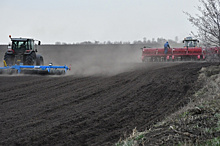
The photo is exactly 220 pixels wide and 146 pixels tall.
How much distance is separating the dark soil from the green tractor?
18.1 ft

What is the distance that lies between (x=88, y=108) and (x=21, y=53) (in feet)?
41.7

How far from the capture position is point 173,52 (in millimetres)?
29141

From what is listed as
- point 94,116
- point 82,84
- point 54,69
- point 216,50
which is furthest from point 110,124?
point 54,69

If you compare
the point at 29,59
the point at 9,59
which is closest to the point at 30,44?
the point at 29,59

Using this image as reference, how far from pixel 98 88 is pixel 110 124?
5176 mm

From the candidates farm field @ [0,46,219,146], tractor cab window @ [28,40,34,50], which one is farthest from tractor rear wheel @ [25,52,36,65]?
farm field @ [0,46,219,146]

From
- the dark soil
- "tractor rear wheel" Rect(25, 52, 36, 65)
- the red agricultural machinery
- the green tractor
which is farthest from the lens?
the red agricultural machinery

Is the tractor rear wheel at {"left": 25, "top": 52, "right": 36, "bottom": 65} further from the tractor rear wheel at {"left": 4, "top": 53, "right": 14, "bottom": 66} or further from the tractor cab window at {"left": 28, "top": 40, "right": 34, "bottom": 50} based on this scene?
the tractor rear wheel at {"left": 4, "top": 53, "right": 14, "bottom": 66}

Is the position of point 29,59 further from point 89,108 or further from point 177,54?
point 177,54

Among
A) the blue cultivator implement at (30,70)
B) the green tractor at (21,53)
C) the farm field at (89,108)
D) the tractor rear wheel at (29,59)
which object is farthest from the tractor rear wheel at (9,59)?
the farm field at (89,108)

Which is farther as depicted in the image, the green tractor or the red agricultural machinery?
the red agricultural machinery

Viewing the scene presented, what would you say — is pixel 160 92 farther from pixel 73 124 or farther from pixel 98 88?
pixel 73 124

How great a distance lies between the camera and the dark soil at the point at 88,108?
7.20 meters

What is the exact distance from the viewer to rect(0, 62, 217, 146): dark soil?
720 centimetres
